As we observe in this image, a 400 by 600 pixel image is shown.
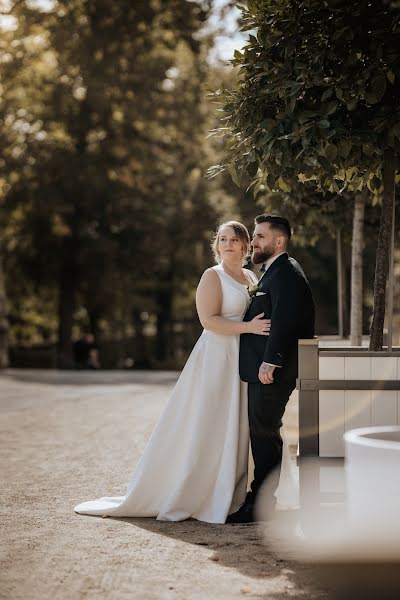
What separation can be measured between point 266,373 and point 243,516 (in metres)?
1.14

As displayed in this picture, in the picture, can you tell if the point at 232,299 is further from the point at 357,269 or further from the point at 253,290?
the point at 357,269

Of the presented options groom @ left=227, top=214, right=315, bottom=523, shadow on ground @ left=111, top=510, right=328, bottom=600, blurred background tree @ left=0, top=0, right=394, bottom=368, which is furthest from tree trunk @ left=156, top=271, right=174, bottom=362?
shadow on ground @ left=111, top=510, right=328, bottom=600

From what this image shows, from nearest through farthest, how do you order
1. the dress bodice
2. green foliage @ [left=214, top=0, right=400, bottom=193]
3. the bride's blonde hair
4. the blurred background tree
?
green foliage @ [left=214, top=0, right=400, bottom=193], the dress bodice, the bride's blonde hair, the blurred background tree

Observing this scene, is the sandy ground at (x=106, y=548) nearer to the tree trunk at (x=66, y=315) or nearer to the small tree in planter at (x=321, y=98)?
the small tree in planter at (x=321, y=98)

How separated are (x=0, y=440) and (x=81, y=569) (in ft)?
25.0

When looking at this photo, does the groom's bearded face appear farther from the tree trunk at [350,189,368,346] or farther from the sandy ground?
the tree trunk at [350,189,368,346]

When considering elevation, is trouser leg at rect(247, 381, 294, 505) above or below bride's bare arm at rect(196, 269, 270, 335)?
below

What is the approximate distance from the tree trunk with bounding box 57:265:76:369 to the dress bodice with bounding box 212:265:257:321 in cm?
3351

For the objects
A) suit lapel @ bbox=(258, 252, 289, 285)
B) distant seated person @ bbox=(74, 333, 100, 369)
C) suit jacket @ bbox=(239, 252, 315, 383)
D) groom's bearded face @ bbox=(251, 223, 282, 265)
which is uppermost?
groom's bearded face @ bbox=(251, 223, 282, 265)

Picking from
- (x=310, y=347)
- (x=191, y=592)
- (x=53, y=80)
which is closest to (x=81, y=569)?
(x=191, y=592)

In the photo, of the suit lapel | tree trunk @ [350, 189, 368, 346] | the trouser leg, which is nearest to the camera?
the suit lapel

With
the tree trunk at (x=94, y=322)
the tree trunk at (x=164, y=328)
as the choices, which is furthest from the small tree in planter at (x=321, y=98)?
the tree trunk at (x=164, y=328)

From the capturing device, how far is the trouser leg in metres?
7.51

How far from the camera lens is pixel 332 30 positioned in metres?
6.99
